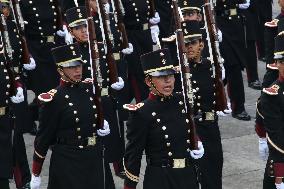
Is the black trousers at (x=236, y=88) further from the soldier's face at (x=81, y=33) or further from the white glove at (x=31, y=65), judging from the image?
the soldier's face at (x=81, y=33)

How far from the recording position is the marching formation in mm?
9500

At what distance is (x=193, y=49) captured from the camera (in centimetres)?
1098

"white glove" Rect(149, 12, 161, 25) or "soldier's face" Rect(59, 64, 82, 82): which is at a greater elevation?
"soldier's face" Rect(59, 64, 82, 82)

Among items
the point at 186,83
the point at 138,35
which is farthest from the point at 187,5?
the point at 186,83

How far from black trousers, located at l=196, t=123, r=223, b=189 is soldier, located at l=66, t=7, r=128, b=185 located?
65.0 inches

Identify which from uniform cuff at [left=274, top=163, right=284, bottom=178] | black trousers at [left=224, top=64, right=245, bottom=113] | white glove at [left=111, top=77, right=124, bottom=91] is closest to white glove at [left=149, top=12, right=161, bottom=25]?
black trousers at [left=224, top=64, right=245, bottom=113]

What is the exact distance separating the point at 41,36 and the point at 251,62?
A: 4.55 m

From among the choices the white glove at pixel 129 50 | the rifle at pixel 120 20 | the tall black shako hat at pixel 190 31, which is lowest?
the white glove at pixel 129 50

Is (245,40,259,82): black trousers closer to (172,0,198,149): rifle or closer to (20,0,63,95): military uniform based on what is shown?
(20,0,63,95): military uniform

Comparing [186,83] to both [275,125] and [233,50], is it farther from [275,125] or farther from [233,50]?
[233,50]

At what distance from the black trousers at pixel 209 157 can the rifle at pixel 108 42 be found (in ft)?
6.12

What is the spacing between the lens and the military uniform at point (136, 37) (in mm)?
14555

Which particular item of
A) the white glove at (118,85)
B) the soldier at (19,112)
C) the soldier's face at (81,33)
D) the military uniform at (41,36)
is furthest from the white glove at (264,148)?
the military uniform at (41,36)

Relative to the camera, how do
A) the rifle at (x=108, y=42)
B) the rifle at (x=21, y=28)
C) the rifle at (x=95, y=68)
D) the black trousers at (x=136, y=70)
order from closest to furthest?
the rifle at (x=95, y=68), the rifle at (x=108, y=42), the rifle at (x=21, y=28), the black trousers at (x=136, y=70)
